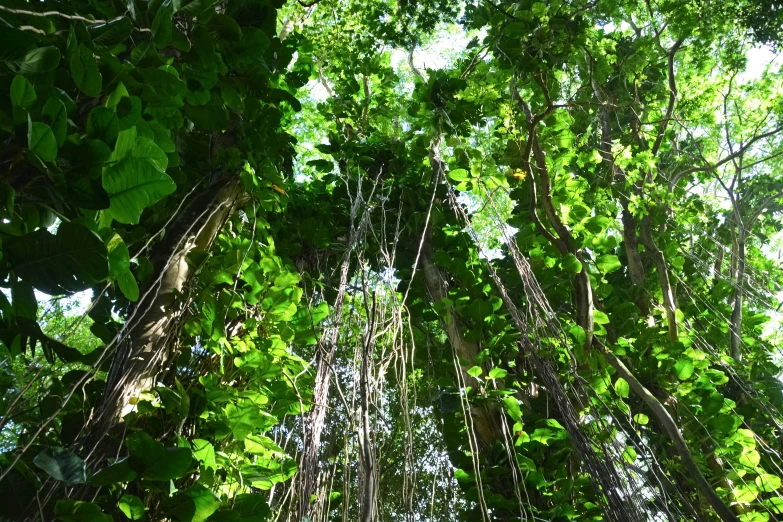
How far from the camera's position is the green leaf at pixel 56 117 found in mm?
662

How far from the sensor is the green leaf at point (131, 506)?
968 mm

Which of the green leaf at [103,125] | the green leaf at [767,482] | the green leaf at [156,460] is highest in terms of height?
the green leaf at [767,482]

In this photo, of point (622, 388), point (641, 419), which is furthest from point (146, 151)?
point (641, 419)

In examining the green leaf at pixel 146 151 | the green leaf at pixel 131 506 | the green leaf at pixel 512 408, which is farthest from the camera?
the green leaf at pixel 512 408

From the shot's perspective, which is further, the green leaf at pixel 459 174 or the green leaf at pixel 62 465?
the green leaf at pixel 459 174

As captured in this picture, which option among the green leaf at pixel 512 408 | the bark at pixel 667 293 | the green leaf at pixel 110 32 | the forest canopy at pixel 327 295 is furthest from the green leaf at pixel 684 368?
the green leaf at pixel 110 32

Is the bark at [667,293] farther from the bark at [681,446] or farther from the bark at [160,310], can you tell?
the bark at [160,310]

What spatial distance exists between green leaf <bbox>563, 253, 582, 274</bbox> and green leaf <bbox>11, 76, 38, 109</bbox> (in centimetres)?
183

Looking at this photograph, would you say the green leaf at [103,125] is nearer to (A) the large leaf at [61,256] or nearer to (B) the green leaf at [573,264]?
(A) the large leaf at [61,256]

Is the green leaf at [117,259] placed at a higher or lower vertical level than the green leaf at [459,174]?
lower

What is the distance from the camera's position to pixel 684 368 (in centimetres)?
220

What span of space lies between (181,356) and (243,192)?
54 cm

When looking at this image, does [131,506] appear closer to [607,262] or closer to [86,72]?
[86,72]

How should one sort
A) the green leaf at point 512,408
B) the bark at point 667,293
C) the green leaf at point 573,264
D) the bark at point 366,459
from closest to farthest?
the bark at point 366,459 → the green leaf at point 512,408 → the green leaf at point 573,264 → the bark at point 667,293
